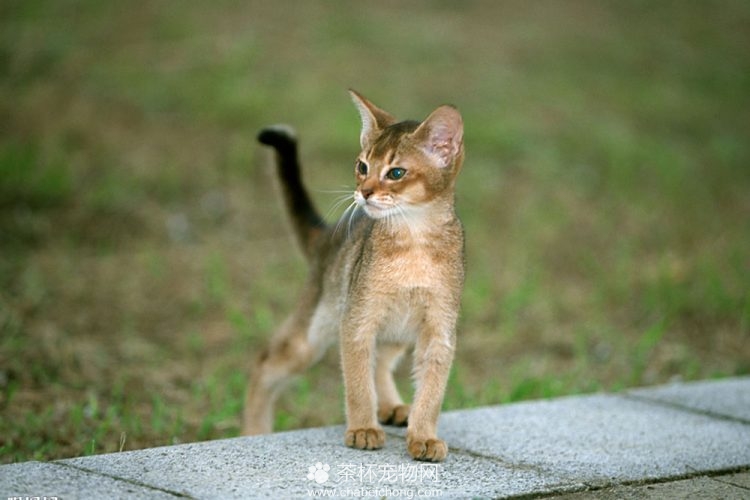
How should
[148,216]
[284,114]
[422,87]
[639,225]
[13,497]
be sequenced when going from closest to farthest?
[13,497] < [148,216] < [639,225] < [284,114] < [422,87]

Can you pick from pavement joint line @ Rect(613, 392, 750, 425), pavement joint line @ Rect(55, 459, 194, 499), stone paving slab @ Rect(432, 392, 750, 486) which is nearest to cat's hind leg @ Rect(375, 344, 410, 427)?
stone paving slab @ Rect(432, 392, 750, 486)

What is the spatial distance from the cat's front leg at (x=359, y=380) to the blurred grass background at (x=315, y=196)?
0.88 m

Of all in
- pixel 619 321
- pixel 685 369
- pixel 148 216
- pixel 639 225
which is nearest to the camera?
pixel 685 369

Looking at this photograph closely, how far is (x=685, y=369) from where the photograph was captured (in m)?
4.91

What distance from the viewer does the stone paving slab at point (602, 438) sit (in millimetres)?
2850

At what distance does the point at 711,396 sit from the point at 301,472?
1.91 meters

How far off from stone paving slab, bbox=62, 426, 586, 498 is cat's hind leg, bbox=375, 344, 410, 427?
0.48m

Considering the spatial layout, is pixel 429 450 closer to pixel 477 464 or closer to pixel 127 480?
pixel 477 464

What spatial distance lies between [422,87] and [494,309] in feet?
12.8

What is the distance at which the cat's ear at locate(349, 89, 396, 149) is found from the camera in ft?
10.6

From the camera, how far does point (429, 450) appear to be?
287cm

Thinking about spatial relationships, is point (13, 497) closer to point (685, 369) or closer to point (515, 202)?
point (685, 369)

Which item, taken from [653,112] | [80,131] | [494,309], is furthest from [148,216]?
[653,112]

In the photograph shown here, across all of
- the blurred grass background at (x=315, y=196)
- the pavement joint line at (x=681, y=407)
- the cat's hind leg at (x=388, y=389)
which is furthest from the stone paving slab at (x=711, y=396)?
the cat's hind leg at (x=388, y=389)
